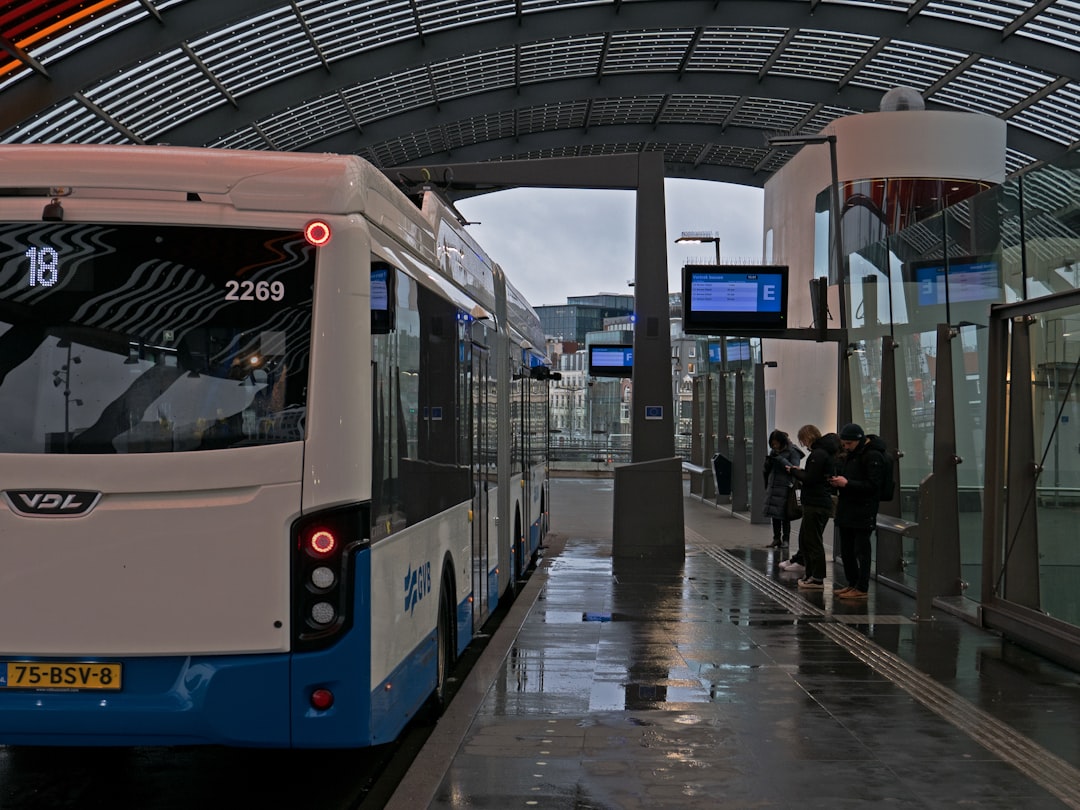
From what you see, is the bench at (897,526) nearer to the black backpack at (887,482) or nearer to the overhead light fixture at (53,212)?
the black backpack at (887,482)

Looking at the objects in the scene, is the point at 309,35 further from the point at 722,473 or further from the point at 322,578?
the point at 322,578

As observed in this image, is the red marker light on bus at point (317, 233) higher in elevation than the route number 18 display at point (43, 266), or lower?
higher

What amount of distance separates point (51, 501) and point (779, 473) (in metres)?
13.5

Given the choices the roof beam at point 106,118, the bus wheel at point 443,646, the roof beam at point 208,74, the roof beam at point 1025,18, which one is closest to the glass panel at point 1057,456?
the bus wheel at point 443,646

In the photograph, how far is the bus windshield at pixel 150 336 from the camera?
18.5 feet

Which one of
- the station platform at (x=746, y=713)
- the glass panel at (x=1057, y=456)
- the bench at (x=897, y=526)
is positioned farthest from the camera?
the bench at (x=897, y=526)

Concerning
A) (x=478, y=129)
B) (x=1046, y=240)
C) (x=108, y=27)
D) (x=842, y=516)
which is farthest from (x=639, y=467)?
(x=478, y=129)

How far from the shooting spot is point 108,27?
87.1 feet

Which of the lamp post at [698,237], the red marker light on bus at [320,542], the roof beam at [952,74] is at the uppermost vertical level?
the roof beam at [952,74]

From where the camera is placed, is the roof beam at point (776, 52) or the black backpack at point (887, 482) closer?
the black backpack at point (887, 482)

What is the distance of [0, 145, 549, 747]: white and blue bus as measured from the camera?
18.5ft

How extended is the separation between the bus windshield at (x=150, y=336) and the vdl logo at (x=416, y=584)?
144 cm

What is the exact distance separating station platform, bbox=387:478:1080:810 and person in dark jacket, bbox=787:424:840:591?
1.17 m

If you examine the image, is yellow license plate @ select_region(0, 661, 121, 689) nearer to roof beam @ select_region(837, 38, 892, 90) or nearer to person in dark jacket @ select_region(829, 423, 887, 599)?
person in dark jacket @ select_region(829, 423, 887, 599)
